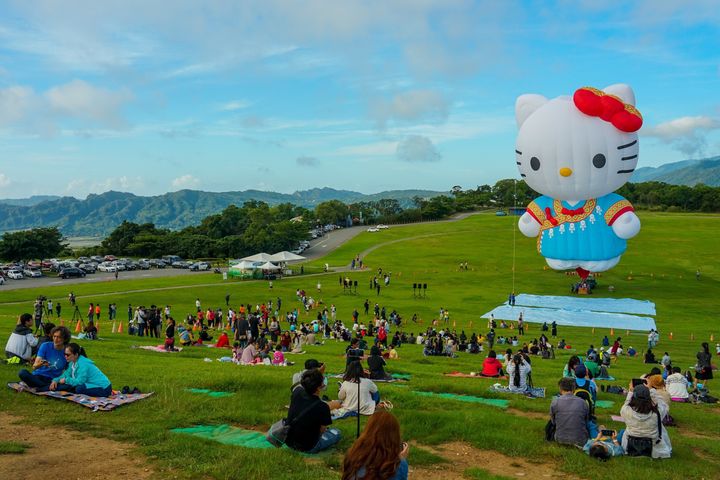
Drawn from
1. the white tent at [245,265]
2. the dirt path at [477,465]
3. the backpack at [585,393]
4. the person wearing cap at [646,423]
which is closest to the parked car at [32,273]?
the white tent at [245,265]

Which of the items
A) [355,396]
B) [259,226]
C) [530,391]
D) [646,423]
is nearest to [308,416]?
[355,396]

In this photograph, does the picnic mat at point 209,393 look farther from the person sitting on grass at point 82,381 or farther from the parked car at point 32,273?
the parked car at point 32,273

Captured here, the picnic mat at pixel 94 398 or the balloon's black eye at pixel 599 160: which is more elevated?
the balloon's black eye at pixel 599 160

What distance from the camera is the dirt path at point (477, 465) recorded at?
8.12 meters

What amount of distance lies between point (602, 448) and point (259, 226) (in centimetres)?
8416

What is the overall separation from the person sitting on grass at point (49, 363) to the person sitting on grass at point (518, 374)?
9.65 meters

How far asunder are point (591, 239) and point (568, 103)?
7737 millimetres

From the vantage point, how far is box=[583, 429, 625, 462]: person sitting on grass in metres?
8.84

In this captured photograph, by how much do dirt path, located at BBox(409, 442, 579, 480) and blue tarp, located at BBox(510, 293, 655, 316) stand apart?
37.6 metres

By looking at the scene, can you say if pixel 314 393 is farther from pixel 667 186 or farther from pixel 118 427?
pixel 667 186

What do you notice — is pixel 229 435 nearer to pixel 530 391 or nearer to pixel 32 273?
pixel 530 391

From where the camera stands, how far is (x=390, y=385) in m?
13.4

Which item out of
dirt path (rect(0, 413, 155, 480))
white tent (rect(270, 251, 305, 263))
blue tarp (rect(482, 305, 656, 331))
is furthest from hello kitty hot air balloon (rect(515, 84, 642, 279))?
white tent (rect(270, 251, 305, 263))

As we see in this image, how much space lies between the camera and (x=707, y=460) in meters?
9.35
